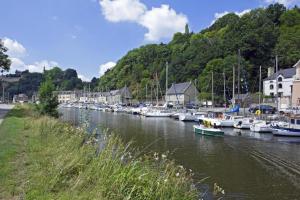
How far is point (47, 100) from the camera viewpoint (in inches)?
1592

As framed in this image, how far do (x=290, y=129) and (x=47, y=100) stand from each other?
2709cm

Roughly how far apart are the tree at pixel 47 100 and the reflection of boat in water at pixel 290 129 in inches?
987

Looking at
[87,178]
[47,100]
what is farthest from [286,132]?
[87,178]

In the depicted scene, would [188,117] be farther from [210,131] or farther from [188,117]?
[210,131]

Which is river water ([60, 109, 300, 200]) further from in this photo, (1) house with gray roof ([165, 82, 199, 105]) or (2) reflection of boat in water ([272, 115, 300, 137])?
(1) house with gray roof ([165, 82, 199, 105])

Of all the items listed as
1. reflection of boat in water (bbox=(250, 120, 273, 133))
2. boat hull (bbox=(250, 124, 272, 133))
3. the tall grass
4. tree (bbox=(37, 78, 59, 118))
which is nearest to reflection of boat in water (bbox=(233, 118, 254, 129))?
reflection of boat in water (bbox=(250, 120, 273, 133))

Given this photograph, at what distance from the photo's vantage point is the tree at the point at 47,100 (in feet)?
132

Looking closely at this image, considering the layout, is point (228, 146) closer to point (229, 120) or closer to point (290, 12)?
point (229, 120)

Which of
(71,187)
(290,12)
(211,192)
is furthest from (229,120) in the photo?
(290,12)

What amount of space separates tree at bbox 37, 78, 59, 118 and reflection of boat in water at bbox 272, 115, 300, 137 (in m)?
25.1

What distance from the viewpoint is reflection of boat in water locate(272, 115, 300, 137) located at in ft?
133

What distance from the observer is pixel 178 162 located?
79.0ft

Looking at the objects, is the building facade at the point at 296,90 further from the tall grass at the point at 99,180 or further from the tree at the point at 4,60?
the tall grass at the point at 99,180

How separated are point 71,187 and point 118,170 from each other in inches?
56.3
